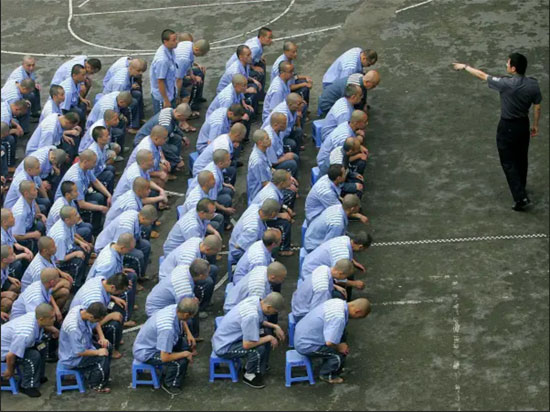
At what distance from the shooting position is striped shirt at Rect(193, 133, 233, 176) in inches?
736

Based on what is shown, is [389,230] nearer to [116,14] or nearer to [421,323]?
[421,323]

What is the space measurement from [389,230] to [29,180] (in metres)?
5.14

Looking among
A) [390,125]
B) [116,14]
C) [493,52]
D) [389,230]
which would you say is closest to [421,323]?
[389,230]

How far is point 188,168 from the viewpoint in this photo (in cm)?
2002

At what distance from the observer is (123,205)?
57.9 ft

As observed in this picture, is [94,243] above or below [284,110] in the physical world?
below

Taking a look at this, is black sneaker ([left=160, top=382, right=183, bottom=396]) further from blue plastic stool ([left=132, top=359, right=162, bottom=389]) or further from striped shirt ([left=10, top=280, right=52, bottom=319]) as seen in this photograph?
striped shirt ([left=10, top=280, right=52, bottom=319])

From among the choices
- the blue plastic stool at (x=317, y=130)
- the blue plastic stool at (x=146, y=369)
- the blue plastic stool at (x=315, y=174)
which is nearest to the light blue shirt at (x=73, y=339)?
the blue plastic stool at (x=146, y=369)

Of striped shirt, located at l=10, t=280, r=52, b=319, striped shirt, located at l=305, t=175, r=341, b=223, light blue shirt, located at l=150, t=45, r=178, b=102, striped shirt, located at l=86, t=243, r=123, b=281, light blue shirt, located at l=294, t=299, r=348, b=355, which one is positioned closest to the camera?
light blue shirt, located at l=294, t=299, r=348, b=355

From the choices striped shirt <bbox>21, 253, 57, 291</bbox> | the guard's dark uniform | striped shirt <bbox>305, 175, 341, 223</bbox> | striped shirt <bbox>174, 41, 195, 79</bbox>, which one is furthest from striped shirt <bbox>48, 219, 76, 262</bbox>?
the guard's dark uniform

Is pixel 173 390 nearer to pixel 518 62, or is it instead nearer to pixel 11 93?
pixel 518 62

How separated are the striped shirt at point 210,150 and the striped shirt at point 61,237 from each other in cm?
243

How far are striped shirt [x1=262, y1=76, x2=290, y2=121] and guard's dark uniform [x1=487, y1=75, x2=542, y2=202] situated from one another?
4101mm

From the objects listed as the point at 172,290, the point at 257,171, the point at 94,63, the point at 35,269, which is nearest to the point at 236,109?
the point at 257,171
